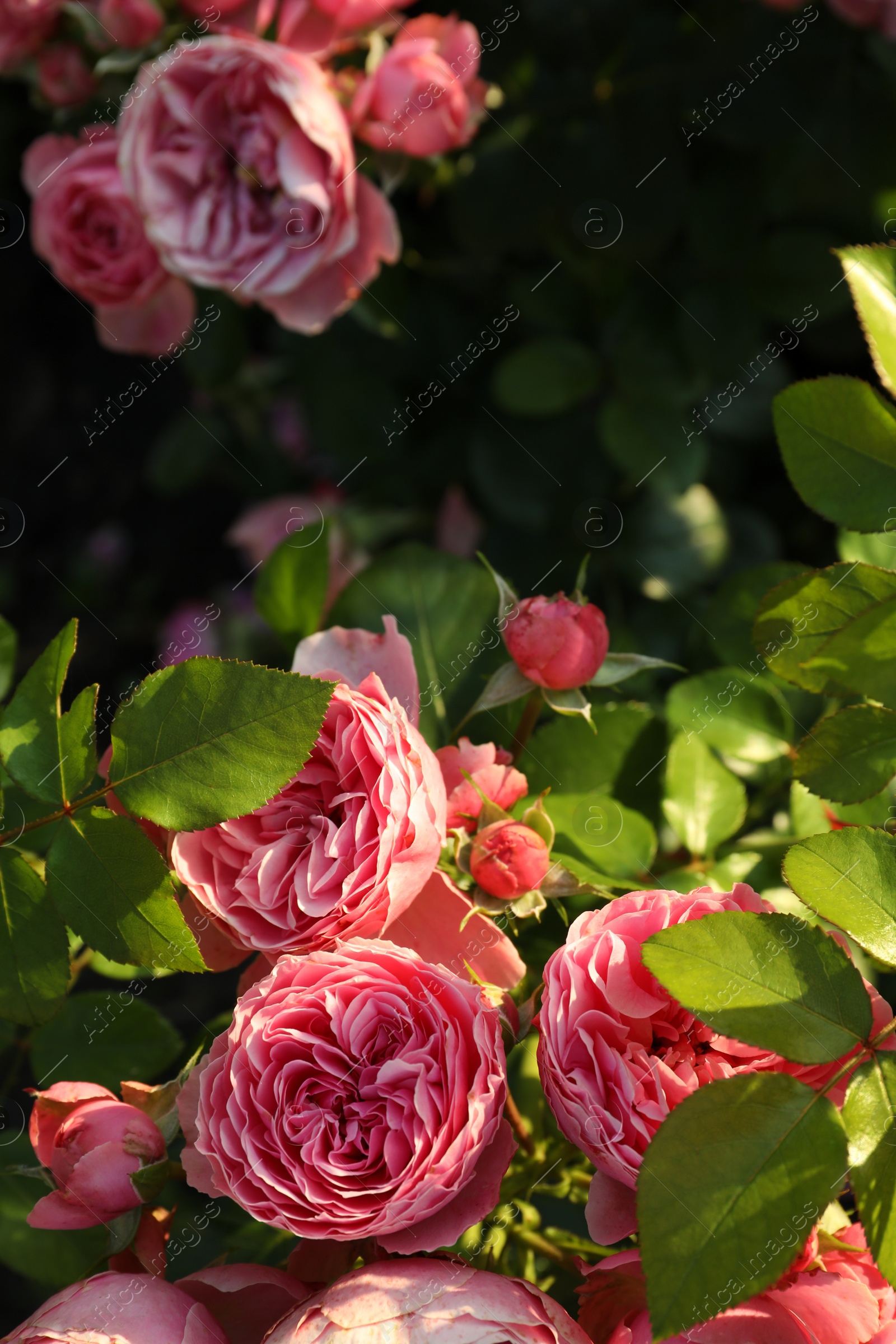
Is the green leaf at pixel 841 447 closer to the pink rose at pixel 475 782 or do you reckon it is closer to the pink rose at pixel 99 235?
the pink rose at pixel 475 782

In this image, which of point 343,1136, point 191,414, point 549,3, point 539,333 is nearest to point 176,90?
point 549,3

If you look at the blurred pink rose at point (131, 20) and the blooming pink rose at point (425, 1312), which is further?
the blurred pink rose at point (131, 20)

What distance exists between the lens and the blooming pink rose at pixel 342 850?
59 centimetres

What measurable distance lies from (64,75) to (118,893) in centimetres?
100

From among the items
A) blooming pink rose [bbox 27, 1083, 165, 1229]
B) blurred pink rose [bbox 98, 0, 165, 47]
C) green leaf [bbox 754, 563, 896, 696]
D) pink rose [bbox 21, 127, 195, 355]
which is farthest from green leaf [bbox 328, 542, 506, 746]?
blurred pink rose [bbox 98, 0, 165, 47]

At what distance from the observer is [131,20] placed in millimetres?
1040

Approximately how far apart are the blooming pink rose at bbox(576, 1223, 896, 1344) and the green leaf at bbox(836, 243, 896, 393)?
0.49 m

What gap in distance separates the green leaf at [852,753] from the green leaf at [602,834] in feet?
0.54

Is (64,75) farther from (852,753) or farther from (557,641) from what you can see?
(852,753)

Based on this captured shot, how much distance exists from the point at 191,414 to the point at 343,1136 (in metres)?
1.78

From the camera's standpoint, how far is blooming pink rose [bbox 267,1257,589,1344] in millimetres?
501

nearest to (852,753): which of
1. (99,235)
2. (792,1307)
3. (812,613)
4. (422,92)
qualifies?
(812,613)

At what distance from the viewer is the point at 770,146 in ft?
4.29

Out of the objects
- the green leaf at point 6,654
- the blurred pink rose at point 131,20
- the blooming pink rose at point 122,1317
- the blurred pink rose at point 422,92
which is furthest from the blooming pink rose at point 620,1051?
the blurred pink rose at point 131,20
